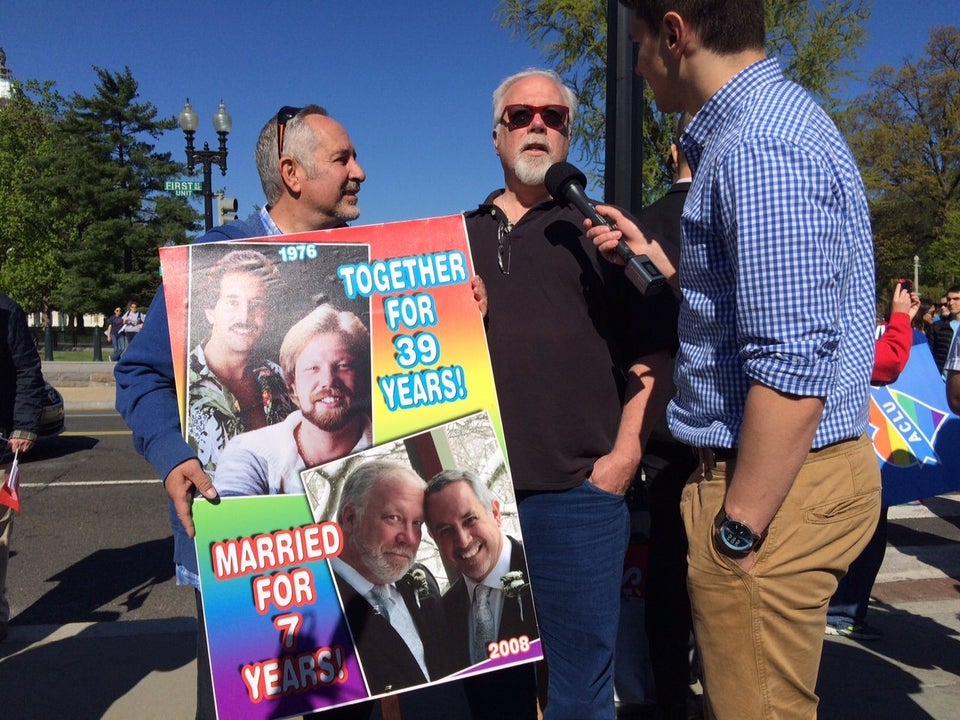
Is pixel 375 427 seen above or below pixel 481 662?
above

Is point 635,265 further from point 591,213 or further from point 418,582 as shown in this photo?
point 418,582

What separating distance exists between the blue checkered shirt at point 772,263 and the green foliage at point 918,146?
1464 inches

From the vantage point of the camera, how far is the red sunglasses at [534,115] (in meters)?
2.41

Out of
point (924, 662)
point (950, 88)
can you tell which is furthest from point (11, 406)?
point (950, 88)

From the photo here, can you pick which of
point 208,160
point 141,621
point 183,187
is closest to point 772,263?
point 141,621

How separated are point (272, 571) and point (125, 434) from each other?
10.9 meters

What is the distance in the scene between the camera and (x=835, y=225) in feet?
4.90

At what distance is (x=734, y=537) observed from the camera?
63.2 inches

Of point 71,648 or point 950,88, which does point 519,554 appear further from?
point 950,88

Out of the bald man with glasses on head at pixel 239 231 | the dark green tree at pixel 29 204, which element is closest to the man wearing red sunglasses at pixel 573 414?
the bald man with glasses on head at pixel 239 231

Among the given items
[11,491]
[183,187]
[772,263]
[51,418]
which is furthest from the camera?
[183,187]

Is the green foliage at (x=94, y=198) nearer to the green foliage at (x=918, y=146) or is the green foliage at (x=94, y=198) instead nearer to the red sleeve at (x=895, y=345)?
the green foliage at (x=918, y=146)

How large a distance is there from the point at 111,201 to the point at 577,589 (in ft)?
142

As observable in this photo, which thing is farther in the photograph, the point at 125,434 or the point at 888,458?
the point at 125,434
